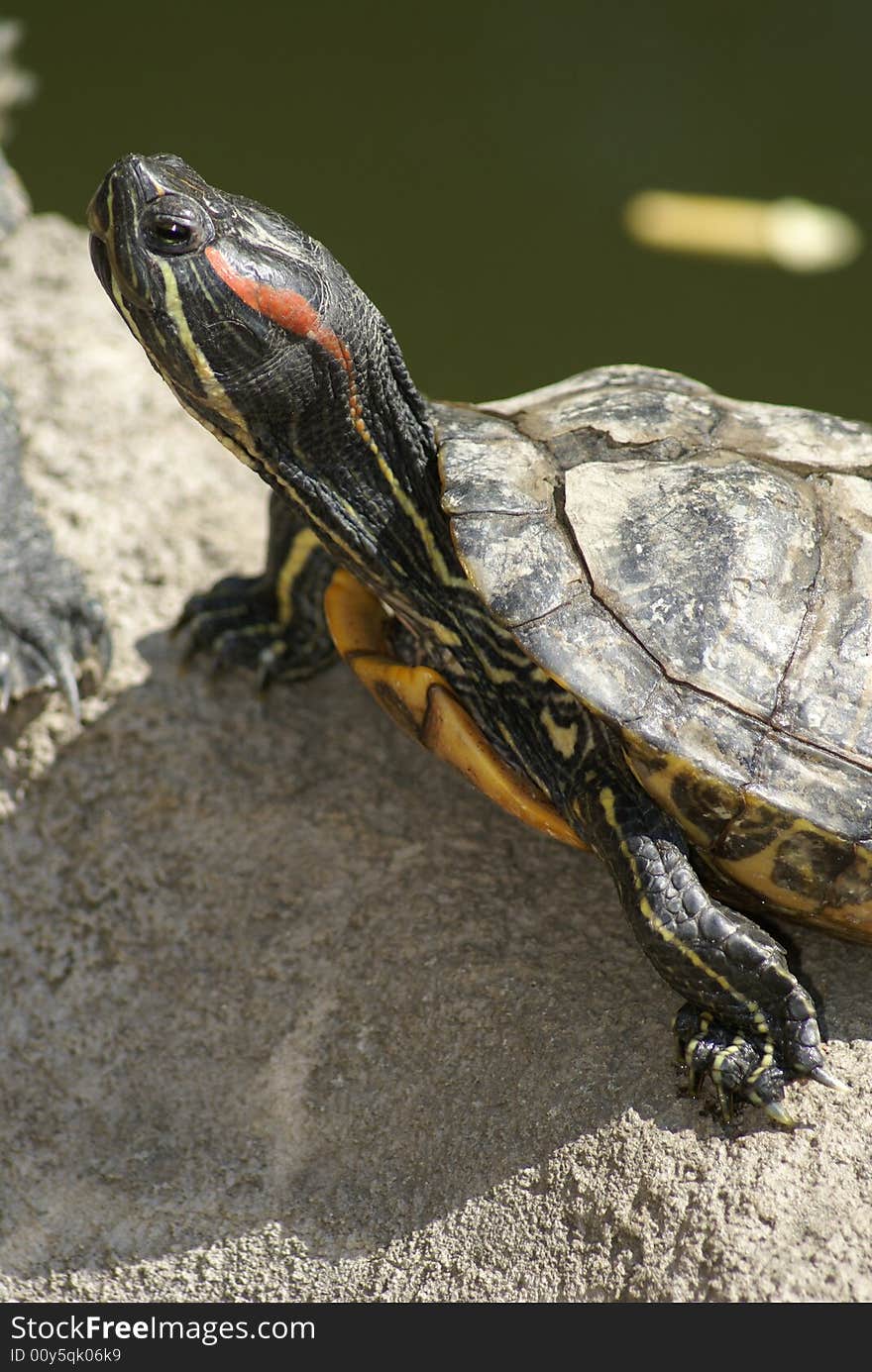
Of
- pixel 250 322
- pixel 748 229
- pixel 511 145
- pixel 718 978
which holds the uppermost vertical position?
pixel 250 322

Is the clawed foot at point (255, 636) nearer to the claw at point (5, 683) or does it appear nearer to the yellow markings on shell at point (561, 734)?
the claw at point (5, 683)

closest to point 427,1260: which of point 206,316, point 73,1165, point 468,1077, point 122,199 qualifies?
point 468,1077

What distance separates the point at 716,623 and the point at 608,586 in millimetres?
283

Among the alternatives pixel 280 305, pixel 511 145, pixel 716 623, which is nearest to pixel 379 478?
pixel 280 305

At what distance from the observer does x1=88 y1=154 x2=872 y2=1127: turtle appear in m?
3.15

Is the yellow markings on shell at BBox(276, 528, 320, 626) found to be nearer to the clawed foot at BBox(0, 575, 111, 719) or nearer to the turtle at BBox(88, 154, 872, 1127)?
the turtle at BBox(88, 154, 872, 1127)

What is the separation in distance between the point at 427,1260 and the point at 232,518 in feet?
9.10

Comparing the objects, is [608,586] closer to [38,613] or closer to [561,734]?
[561,734]

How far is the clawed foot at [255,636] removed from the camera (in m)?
4.19

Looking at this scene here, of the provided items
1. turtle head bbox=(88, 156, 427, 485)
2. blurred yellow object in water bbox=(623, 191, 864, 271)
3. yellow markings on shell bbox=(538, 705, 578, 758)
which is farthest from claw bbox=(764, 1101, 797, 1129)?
blurred yellow object in water bbox=(623, 191, 864, 271)

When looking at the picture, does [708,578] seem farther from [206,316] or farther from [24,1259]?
[24,1259]

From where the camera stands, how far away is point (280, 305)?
3322 mm

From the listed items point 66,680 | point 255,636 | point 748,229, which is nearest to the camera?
point 66,680

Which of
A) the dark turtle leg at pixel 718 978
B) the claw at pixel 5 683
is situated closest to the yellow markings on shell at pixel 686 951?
the dark turtle leg at pixel 718 978
